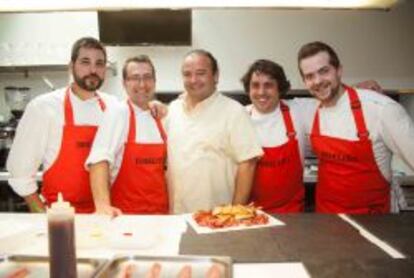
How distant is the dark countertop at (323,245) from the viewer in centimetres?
155

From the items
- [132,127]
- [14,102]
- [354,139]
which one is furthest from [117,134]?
[14,102]

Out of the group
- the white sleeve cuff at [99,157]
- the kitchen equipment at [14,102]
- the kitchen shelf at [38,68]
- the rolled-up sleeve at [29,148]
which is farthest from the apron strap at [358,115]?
the kitchen equipment at [14,102]

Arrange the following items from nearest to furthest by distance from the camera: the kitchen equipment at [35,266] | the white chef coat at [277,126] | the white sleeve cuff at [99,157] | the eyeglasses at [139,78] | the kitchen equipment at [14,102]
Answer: the kitchen equipment at [35,266] < the white sleeve cuff at [99,157] < the eyeglasses at [139,78] < the white chef coat at [277,126] < the kitchen equipment at [14,102]

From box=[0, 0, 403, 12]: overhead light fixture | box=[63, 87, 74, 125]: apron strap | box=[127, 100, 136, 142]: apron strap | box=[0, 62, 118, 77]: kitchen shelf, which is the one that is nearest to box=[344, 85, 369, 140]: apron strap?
box=[0, 0, 403, 12]: overhead light fixture

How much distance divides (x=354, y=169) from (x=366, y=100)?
0.38 metres

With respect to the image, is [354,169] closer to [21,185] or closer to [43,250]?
[43,250]

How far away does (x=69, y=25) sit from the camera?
446cm

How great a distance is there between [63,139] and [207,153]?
785mm

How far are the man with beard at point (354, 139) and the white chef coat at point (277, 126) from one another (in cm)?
18

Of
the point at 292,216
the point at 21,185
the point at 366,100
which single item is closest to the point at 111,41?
the point at 21,185

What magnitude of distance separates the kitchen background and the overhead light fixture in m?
2.38

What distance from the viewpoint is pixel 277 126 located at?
9.43 ft

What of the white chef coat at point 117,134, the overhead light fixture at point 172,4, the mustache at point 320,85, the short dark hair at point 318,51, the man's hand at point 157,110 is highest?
the overhead light fixture at point 172,4

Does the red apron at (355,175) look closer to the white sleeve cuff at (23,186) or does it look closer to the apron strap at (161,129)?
the apron strap at (161,129)
